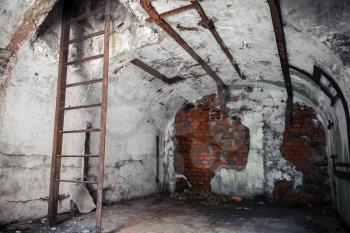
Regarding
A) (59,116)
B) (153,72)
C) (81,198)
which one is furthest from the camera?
(153,72)

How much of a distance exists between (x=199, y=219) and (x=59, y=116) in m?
2.30

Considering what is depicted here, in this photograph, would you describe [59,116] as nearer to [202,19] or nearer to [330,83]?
[202,19]

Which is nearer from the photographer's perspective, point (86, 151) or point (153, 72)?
point (86, 151)

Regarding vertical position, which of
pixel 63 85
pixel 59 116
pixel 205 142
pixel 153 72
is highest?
pixel 153 72

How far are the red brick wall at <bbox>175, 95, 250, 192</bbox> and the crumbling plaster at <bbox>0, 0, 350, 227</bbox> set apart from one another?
0.22 meters

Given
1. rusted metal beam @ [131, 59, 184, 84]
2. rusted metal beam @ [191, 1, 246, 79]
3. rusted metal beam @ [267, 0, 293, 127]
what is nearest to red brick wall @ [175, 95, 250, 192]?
rusted metal beam @ [131, 59, 184, 84]

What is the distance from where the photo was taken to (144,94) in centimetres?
530

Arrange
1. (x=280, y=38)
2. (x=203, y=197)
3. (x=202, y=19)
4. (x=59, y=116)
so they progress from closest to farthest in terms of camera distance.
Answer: (x=280, y=38) < (x=202, y=19) < (x=59, y=116) < (x=203, y=197)

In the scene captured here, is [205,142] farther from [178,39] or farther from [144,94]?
[178,39]

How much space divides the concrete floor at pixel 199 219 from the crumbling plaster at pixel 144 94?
0.37 m

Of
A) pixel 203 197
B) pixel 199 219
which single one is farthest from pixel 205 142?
pixel 199 219

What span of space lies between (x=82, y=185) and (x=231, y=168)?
3049 millimetres

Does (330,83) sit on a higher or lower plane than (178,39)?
lower

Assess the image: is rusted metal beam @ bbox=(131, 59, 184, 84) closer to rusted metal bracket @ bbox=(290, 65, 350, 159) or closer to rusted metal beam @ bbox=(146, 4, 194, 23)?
rusted metal beam @ bbox=(146, 4, 194, 23)
